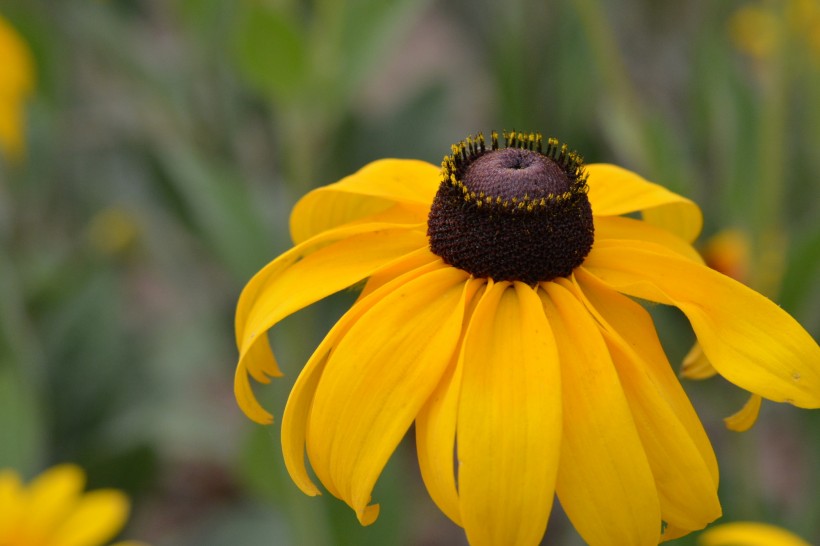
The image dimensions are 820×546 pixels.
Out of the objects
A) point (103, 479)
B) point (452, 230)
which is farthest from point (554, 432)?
point (103, 479)

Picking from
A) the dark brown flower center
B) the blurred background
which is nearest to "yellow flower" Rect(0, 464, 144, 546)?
the blurred background

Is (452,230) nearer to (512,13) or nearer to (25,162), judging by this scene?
(512,13)

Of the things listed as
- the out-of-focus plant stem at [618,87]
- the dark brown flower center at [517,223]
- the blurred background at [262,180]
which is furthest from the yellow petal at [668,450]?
the out-of-focus plant stem at [618,87]

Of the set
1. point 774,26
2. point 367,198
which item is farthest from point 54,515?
point 774,26

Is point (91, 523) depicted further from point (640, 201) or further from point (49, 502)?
point (640, 201)

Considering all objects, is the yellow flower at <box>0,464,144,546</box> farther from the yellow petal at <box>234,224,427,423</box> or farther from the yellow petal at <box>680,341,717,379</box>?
the yellow petal at <box>680,341,717,379</box>

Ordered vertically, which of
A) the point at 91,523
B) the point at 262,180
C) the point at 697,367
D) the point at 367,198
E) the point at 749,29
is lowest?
the point at 262,180
